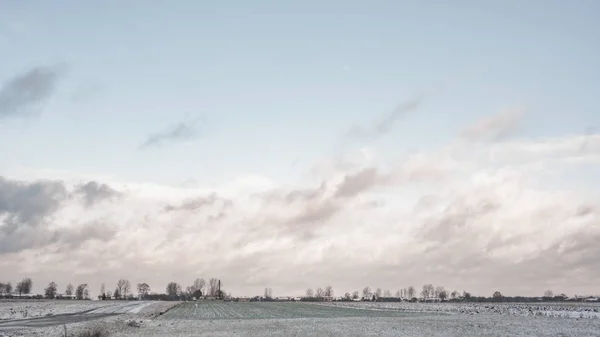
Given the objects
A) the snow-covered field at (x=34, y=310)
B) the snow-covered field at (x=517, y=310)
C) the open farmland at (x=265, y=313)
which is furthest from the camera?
the snow-covered field at (x=517, y=310)

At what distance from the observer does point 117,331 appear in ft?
164

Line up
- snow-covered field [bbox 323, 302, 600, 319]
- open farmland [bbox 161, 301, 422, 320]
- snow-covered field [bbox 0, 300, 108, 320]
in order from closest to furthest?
snow-covered field [bbox 0, 300, 108, 320] → open farmland [bbox 161, 301, 422, 320] → snow-covered field [bbox 323, 302, 600, 319]

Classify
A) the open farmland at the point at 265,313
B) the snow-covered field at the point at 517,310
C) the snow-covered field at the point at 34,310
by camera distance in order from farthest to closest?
1. the snow-covered field at the point at 517,310
2. the open farmland at the point at 265,313
3. the snow-covered field at the point at 34,310

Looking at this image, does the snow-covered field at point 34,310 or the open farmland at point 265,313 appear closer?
the snow-covered field at point 34,310

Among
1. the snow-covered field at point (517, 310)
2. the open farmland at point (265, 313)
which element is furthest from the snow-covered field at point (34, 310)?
the snow-covered field at point (517, 310)

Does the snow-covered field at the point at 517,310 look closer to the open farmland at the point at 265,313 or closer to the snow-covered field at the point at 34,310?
the open farmland at the point at 265,313

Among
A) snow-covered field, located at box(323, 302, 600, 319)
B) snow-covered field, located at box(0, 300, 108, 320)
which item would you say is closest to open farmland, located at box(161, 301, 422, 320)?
snow-covered field, located at box(323, 302, 600, 319)

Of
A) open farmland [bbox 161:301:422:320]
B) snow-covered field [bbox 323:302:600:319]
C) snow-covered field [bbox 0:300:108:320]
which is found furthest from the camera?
snow-covered field [bbox 323:302:600:319]

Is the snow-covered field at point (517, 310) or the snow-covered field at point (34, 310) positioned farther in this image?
the snow-covered field at point (517, 310)

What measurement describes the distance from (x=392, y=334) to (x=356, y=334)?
301 cm

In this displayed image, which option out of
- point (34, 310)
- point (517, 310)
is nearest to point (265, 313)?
point (34, 310)

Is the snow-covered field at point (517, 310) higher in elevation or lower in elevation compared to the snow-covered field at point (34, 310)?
lower

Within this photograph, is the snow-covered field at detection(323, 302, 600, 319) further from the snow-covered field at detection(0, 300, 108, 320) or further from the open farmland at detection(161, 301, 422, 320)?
the snow-covered field at detection(0, 300, 108, 320)

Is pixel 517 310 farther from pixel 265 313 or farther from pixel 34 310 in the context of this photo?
pixel 34 310
